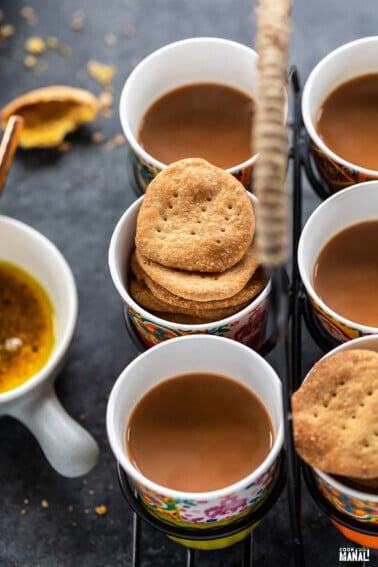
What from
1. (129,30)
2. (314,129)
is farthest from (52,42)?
(314,129)

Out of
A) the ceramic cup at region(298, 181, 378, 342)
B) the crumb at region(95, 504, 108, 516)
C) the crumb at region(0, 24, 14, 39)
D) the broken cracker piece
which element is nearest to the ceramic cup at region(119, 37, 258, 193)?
the ceramic cup at region(298, 181, 378, 342)

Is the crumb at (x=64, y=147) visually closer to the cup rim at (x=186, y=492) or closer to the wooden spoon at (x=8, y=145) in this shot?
the wooden spoon at (x=8, y=145)

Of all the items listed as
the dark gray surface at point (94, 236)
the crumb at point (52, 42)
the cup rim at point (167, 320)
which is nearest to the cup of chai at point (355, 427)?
the cup rim at point (167, 320)

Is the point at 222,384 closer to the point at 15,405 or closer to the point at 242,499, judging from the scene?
the point at 242,499

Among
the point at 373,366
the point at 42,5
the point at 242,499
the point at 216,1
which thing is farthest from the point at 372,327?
the point at 42,5

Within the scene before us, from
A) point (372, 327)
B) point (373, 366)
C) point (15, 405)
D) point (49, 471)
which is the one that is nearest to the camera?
point (373, 366)

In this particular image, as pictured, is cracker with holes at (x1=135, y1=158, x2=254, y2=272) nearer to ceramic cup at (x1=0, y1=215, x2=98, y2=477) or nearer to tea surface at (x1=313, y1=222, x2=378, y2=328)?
tea surface at (x1=313, y1=222, x2=378, y2=328)
